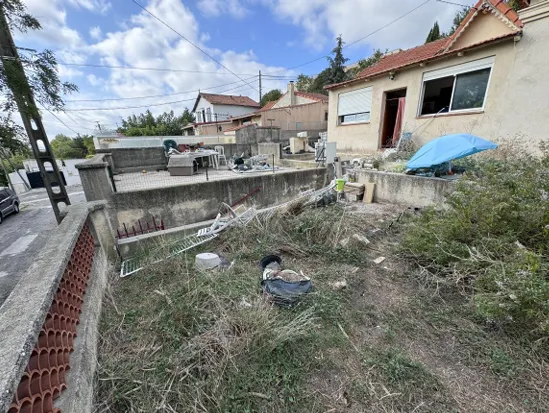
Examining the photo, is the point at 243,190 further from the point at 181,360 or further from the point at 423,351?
the point at 423,351

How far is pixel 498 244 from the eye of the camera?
9.18 feet

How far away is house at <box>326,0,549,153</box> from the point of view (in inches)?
234

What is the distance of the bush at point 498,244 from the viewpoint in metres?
2.18

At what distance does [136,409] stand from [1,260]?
640 cm

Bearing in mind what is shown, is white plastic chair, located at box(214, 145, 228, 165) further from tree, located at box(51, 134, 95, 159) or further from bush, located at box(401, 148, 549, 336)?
tree, located at box(51, 134, 95, 159)

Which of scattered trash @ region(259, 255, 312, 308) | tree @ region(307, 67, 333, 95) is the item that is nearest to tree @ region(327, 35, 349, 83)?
tree @ region(307, 67, 333, 95)

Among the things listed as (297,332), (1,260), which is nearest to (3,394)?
(297,332)

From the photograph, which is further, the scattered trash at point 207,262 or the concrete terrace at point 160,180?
the concrete terrace at point 160,180

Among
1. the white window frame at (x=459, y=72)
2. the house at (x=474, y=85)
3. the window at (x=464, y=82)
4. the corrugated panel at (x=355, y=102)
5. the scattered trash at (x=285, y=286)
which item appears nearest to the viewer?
the scattered trash at (x=285, y=286)

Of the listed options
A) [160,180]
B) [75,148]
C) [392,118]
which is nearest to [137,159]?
[160,180]

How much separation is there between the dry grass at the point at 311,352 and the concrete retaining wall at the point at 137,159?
30.5 ft

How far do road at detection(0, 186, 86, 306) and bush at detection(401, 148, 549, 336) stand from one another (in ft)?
22.9

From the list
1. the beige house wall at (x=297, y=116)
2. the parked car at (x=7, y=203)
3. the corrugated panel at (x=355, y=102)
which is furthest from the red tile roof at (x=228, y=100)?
the parked car at (x=7, y=203)

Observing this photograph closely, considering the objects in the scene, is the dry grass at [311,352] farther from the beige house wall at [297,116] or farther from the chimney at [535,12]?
the beige house wall at [297,116]
